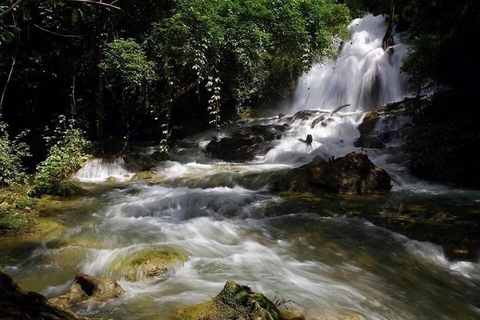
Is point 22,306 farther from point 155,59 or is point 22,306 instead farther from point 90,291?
point 155,59

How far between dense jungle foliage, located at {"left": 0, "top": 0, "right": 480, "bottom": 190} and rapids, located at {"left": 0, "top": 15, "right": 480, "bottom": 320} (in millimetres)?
2891

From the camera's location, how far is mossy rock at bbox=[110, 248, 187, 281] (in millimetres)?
4164

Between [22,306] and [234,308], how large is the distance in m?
1.58

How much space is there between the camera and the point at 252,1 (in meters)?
12.7

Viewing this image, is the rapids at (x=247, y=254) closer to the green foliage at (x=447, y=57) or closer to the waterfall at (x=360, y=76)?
the green foliage at (x=447, y=57)

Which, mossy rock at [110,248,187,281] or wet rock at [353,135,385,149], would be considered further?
wet rock at [353,135,385,149]

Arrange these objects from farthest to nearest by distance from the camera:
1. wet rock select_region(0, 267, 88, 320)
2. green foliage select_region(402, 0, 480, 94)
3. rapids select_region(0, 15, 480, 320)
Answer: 1. green foliage select_region(402, 0, 480, 94)
2. rapids select_region(0, 15, 480, 320)
3. wet rock select_region(0, 267, 88, 320)

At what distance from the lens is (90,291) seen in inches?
142

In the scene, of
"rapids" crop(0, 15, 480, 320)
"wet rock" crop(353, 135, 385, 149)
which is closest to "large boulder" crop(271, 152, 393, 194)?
"rapids" crop(0, 15, 480, 320)

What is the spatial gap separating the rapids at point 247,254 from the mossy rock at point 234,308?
0.32 m

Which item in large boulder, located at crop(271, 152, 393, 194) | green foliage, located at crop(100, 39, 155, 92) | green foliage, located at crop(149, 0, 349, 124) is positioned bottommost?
large boulder, located at crop(271, 152, 393, 194)

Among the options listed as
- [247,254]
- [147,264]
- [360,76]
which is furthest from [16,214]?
[360,76]

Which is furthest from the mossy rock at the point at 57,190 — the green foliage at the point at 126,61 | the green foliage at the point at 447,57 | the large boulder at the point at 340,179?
A: the green foliage at the point at 447,57

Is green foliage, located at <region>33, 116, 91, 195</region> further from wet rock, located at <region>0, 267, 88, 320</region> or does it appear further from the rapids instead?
wet rock, located at <region>0, 267, 88, 320</region>
